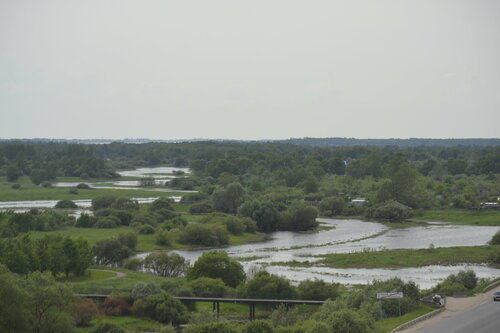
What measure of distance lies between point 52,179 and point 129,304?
426 feet

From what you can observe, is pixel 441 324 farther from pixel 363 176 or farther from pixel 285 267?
pixel 363 176

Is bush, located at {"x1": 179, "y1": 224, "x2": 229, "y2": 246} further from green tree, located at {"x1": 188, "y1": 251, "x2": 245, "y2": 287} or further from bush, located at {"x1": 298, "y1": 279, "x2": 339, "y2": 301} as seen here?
bush, located at {"x1": 298, "y1": 279, "x2": 339, "y2": 301}

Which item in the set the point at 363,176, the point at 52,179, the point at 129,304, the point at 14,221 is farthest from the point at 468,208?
the point at 52,179

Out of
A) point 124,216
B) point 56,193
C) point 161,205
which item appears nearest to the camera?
point 124,216

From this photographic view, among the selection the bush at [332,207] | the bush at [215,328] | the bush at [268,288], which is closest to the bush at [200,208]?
the bush at [332,207]

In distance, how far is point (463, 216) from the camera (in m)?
115

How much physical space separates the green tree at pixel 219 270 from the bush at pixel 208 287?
2.87 m

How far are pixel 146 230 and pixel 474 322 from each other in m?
58.7

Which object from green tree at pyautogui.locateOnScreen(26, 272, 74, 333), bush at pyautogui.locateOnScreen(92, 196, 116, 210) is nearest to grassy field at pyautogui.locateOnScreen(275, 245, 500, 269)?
green tree at pyautogui.locateOnScreen(26, 272, 74, 333)

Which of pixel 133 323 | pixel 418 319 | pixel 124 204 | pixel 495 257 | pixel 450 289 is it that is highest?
pixel 124 204

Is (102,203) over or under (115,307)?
over

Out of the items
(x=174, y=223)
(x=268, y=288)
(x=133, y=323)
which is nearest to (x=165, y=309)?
(x=133, y=323)

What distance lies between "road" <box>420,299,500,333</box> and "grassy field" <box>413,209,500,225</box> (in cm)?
6402

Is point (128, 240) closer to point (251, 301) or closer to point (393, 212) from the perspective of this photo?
point (251, 301)
